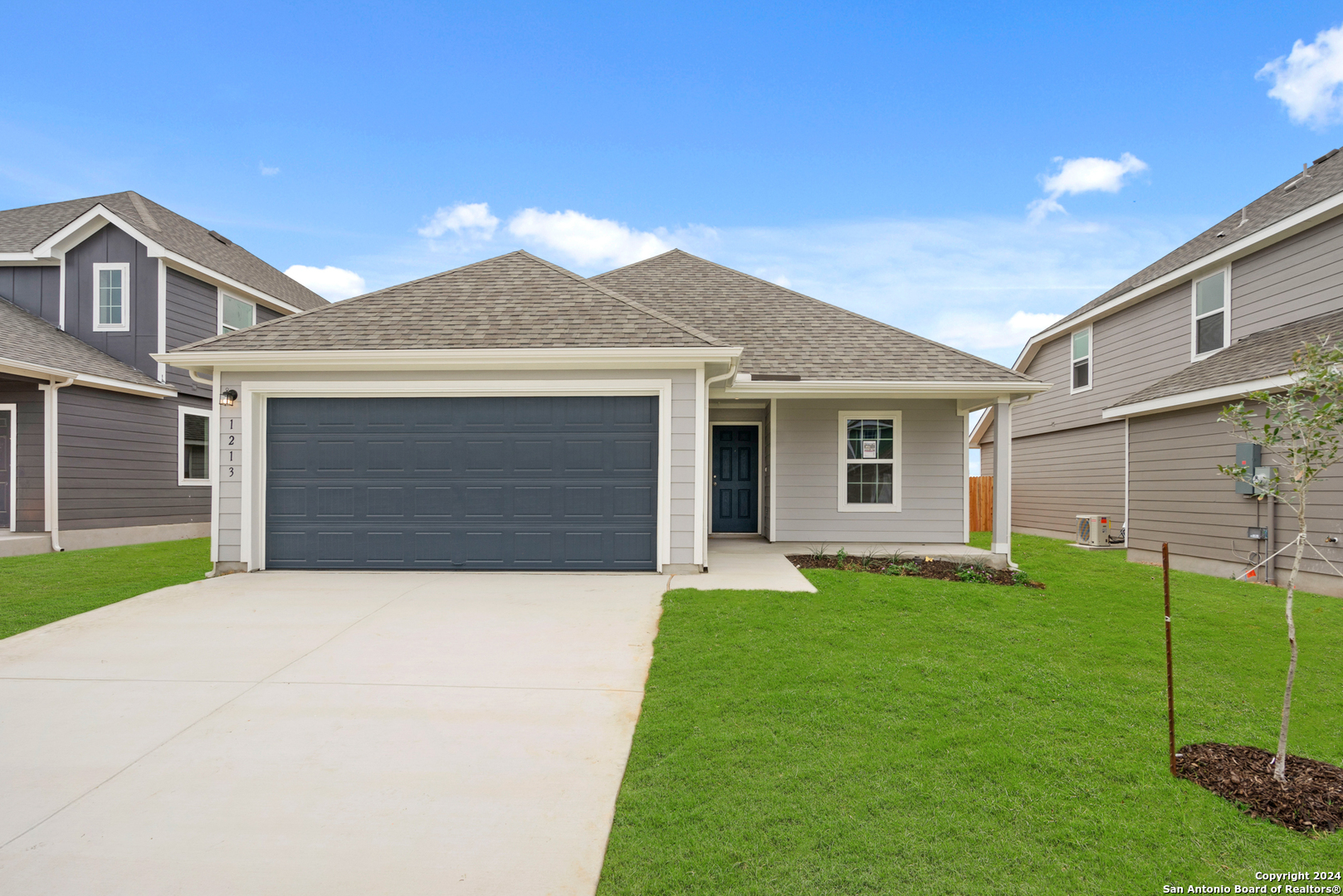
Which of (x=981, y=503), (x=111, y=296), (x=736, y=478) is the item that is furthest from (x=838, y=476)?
(x=111, y=296)

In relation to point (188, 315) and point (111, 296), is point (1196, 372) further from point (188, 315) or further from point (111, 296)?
point (111, 296)

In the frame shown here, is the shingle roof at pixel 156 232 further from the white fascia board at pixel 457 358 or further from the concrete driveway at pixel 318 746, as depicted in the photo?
the concrete driveway at pixel 318 746

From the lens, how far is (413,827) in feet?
9.98

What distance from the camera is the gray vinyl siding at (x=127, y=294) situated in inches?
541

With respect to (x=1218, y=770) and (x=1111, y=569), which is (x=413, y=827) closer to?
(x=1218, y=770)

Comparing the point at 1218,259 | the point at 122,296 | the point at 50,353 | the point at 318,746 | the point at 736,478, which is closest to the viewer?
the point at 318,746

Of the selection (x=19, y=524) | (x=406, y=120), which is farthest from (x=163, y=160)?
(x=19, y=524)

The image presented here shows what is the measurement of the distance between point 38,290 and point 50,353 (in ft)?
11.7

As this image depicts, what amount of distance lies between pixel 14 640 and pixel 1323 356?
380 inches

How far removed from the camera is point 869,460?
1128 centimetres

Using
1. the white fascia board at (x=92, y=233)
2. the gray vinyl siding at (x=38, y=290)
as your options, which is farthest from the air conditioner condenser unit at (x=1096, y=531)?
the gray vinyl siding at (x=38, y=290)

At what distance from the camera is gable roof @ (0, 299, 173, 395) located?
36.7ft

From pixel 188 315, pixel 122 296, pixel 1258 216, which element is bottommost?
pixel 188 315

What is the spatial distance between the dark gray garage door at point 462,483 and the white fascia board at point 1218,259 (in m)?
9.93
